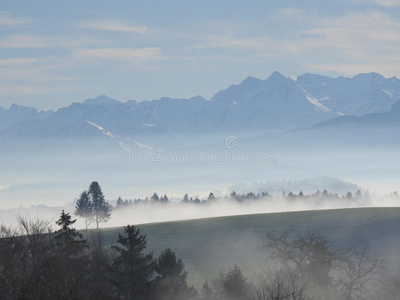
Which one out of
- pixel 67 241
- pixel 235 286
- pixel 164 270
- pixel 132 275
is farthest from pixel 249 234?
pixel 132 275

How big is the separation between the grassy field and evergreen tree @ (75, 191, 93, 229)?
31.7 metres

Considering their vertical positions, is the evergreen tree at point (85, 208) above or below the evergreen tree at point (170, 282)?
above

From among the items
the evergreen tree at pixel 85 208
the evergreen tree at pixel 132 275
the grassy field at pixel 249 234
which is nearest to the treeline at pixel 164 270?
the evergreen tree at pixel 132 275

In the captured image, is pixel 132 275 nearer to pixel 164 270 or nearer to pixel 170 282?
pixel 170 282

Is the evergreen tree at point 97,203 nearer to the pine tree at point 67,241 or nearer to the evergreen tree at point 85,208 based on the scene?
the evergreen tree at point 85,208

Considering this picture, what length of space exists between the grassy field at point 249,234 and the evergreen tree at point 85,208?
104 feet

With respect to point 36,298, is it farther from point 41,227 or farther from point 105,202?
point 105,202

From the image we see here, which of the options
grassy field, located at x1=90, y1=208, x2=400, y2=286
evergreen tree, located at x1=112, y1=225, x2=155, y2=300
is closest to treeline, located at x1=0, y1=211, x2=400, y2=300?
evergreen tree, located at x1=112, y1=225, x2=155, y2=300

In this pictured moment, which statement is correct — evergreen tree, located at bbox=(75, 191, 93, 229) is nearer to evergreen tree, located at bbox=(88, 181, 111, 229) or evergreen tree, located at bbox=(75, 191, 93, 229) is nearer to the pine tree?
evergreen tree, located at bbox=(88, 181, 111, 229)

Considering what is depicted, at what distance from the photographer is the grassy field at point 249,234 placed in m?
100

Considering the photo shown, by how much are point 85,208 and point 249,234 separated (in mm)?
69562

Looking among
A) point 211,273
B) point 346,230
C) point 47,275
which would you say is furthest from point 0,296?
point 346,230

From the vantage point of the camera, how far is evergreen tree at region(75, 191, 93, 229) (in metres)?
188

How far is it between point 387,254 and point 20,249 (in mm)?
54457
